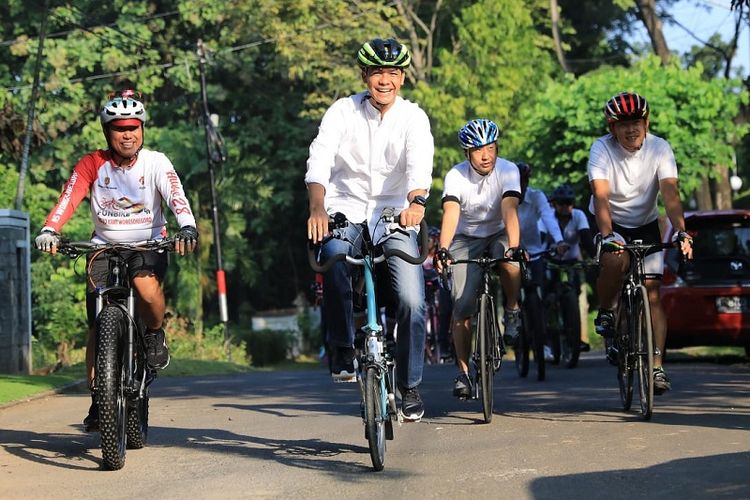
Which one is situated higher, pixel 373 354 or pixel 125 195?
pixel 125 195

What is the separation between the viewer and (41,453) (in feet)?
29.5

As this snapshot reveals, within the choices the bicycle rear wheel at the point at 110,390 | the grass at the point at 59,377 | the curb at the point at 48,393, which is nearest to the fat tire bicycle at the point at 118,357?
the bicycle rear wheel at the point at 110,390

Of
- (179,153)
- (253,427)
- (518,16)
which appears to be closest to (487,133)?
(253,427)

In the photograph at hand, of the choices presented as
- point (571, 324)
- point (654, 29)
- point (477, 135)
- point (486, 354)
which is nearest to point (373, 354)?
point (486, 354)

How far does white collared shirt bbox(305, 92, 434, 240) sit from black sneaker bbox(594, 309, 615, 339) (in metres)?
2.80

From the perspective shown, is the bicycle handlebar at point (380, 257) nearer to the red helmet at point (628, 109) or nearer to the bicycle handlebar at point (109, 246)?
the bicycle handlebar at point (109, 246)

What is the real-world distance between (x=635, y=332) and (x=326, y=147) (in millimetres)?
2900

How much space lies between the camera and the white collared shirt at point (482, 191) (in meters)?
11.4

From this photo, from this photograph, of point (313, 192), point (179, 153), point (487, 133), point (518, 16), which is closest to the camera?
point (313, 192)

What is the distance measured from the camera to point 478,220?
1143 centimetres

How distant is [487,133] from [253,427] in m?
2.72

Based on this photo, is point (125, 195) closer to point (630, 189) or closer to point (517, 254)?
point (517, 254)

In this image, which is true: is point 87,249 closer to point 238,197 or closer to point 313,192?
point 313,192

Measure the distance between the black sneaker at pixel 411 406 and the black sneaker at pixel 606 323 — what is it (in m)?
2.74
